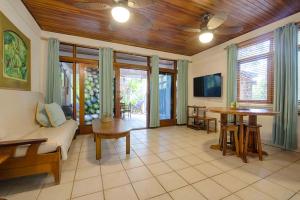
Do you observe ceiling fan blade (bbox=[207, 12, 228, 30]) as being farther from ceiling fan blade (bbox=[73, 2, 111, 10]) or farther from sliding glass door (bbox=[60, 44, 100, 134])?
sliding glass door (bbox=[60, 44, 100, 134])

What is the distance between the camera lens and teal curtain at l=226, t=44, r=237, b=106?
3646mm

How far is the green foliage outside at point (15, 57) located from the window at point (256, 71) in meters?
4.61

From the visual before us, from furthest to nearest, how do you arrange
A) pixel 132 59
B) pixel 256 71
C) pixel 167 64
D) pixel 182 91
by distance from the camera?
pixel 132 59, pixel 167 64, pixel 182 91, pixel 256 71

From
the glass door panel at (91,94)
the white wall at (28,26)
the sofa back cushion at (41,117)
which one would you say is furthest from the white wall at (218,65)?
the white wall at (28,26)

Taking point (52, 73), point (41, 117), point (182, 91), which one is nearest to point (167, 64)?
point (182, 91)

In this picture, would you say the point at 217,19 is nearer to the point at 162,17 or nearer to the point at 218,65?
the point at 162,17

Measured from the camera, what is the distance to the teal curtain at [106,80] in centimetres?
385

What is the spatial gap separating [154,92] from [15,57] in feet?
10.7

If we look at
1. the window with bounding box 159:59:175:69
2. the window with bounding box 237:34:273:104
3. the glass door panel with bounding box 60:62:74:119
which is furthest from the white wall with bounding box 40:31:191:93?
the window with bounding box 237:34:273:104

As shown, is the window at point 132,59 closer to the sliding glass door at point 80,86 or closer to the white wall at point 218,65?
the sliding glass door at point 80,86

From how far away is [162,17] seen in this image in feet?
9.18

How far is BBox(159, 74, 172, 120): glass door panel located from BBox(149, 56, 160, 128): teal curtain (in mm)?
539

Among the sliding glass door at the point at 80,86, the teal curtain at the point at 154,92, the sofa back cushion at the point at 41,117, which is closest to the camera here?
the sofa back cushion at the point at 41,117

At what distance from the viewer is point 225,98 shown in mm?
4035
